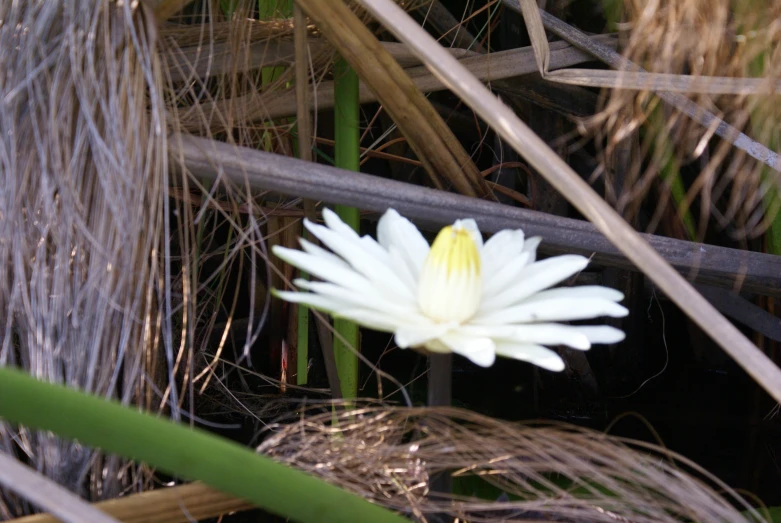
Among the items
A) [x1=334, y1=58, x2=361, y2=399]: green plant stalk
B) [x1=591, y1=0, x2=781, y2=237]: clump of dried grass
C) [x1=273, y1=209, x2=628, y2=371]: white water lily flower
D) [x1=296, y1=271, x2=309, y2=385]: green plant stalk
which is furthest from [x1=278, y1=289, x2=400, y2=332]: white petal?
[x1=296, y1=271, x2=309, y2=385]: green plant stalk

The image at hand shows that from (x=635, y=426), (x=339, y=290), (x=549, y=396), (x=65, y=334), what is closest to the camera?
(x=339, y=290)

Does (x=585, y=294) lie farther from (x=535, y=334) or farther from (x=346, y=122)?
(x=346, y=122)

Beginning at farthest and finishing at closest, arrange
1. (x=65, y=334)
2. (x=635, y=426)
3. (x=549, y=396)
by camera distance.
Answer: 1. (x=549, y=396)
2. (x=635, y=426)
3. (x=65, y=334)

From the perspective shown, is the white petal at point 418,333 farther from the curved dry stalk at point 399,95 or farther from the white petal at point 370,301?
the curved dry stalk at point 399,95

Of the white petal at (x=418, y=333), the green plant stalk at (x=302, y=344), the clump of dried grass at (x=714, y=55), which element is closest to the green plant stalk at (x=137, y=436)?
the white petal at (x=418, y=333)

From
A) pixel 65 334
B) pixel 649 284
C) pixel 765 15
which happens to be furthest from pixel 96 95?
pixel 649 284

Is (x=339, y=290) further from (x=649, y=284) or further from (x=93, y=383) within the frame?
(x=649, y=284)
